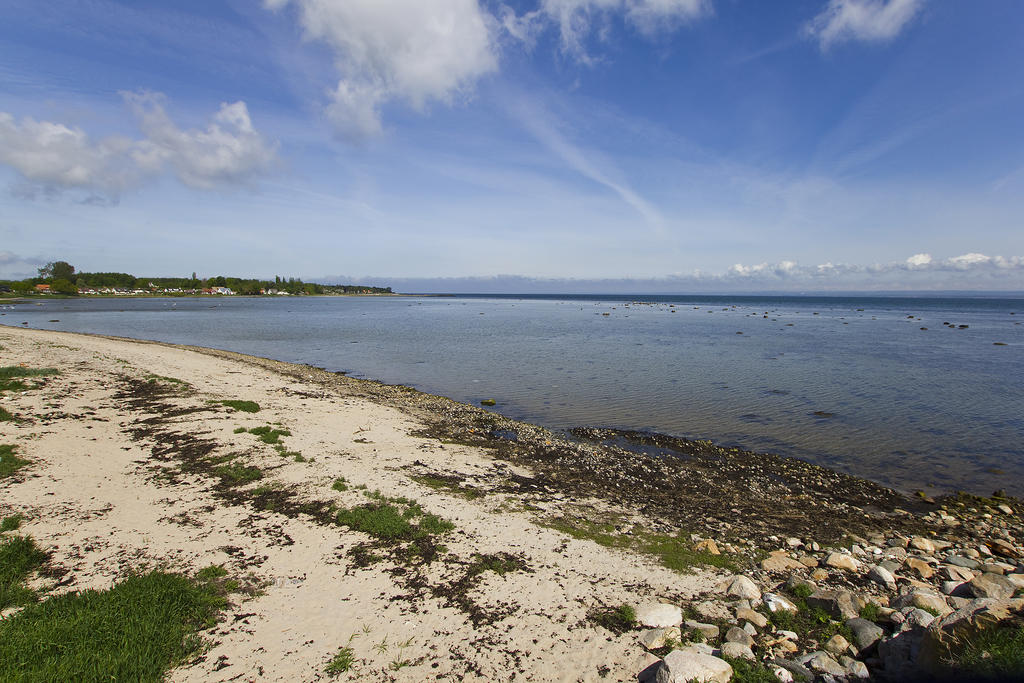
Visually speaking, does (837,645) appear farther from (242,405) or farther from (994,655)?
(242,405)

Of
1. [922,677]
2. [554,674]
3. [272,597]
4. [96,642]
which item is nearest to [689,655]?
[554,674]

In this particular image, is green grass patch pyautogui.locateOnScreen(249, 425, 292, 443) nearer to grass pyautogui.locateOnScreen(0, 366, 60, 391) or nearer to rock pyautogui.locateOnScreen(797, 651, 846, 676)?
grass pyautogui.locateOnScreen(0, 366, 60, 391)

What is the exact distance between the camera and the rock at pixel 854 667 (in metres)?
6.70

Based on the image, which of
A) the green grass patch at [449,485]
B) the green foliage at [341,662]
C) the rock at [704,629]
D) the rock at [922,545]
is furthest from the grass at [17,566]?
the rock at [922,545]

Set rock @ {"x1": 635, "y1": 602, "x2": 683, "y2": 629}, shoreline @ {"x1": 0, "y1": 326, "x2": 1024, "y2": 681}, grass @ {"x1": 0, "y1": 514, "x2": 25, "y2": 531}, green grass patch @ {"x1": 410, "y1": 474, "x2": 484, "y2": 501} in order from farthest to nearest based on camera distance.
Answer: green grass patch @ {"x1": 410, "y1": 474, "x2": 484, "y2": 501} → grass @ {"x1": 0, "y1": 514, "x2": 25, "y2": 531} → rock @ {"x1": 635, "y1": 602, "x2": 683, "y2": 629} → shoreline @ {"x1": 0, "y1": 326, "x2": 1024, "y2": 681}

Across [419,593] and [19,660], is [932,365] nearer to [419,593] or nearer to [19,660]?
[419,593]

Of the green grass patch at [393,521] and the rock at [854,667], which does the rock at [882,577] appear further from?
the green grass patch at [393,521]

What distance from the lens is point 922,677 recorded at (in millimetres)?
6215

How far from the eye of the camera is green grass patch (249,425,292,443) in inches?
659

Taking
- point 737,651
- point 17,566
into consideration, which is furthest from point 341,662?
point 17,566

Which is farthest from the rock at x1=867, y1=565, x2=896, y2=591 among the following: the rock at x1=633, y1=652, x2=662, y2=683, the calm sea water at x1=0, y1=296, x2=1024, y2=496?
the calm sea water at x1=0, y1=296, x2=1024, y2=496

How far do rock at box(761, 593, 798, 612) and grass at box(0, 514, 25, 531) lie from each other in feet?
50.3

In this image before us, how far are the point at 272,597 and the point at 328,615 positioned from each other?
1174mm

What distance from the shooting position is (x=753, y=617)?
8172 millimetres
